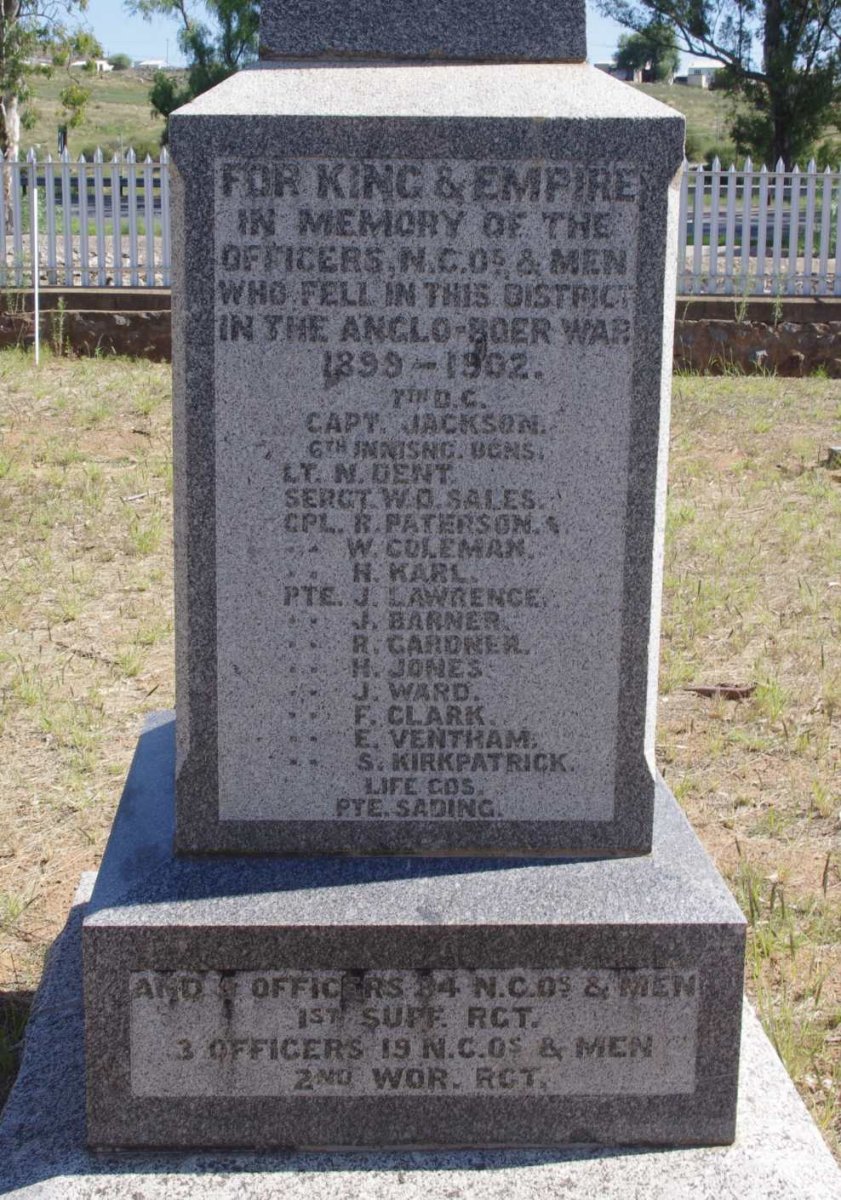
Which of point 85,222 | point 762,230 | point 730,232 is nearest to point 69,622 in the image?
point 85,222

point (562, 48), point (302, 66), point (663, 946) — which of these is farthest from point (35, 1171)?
point (562, 48)

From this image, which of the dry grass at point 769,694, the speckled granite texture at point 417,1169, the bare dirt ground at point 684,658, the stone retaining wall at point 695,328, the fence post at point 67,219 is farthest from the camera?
the fence post at point 67,219

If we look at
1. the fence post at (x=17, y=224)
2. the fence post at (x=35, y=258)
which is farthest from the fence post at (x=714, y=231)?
the fence post at (x=17, y=224)

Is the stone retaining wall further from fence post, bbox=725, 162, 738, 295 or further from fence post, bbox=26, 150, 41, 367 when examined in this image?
fence post, bbox=725, 162, 738, 295

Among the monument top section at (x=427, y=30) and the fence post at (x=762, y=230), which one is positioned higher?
the monument top section at (x=427, y=30)

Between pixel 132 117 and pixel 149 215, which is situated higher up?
pixel 132 117

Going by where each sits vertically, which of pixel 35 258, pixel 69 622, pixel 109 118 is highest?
pixel 109 118

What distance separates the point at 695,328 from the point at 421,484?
970 centimetres

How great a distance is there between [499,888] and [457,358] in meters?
0.94

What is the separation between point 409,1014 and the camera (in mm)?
2557

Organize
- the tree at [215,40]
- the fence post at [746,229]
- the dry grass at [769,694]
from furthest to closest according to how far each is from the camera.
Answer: the tree at [215,40]
the fence post at [746,229]
the dry grass at [769,694]

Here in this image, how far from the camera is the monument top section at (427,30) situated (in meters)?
2.69

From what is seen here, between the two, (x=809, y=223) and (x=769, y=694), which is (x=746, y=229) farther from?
(x=769, y=694)

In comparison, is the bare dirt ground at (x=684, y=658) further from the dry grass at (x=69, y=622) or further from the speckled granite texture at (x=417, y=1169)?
the speckled granite texture at (x=417, y=1169)
